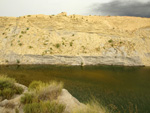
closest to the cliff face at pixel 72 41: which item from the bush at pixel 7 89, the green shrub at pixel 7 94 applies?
the bush at pixel 7 89

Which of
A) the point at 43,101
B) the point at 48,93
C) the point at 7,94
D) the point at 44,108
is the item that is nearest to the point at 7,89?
the point at 7,94

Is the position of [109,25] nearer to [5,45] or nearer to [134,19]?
[134,19]

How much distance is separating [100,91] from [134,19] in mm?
32573

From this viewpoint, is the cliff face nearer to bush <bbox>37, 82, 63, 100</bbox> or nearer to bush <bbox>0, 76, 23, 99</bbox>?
bush <bbox>0, 76, 23, 99</bbox>

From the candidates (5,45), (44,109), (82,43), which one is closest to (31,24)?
(5,45)

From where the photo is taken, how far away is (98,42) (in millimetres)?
27359

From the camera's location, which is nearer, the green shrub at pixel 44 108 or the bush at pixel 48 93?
the green shrub at pixel 44 108

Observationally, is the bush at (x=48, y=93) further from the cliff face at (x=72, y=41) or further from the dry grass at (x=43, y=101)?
the cliff face at (x=72, y=41)

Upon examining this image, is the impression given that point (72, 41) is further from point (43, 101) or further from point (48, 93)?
point (43, 101)

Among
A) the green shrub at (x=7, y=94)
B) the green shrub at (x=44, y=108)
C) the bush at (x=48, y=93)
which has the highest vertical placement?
the green shrub at (x=44, y=108)

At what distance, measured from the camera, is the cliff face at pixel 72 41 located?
23672 mm

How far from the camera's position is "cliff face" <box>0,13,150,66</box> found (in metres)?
23.7

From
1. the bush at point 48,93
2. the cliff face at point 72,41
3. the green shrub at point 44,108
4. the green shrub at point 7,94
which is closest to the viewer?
the green shrub at point 44,108

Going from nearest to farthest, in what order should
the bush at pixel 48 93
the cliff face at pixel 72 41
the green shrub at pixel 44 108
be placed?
the green shrub at pixel 44 108 → the bush at pixel 48 93 → the cliff face at pixel 72 41
